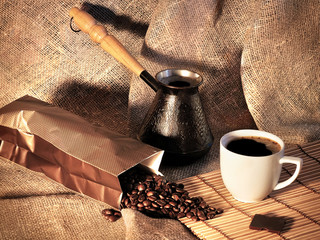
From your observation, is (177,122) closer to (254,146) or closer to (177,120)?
(177,120)

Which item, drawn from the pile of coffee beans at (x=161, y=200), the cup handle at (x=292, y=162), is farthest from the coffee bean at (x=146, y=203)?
the cup handle at (x=292, y=162)

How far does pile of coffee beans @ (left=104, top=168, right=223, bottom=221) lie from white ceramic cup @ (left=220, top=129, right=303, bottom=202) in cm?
6

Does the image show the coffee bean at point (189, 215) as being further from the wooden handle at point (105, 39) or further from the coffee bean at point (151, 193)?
the wooden handle at point (105, 39)

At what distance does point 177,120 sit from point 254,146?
20cm

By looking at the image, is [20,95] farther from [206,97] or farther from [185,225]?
[185,225]

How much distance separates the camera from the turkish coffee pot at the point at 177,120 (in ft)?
3.64

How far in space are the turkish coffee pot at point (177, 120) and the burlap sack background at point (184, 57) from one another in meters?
0.11

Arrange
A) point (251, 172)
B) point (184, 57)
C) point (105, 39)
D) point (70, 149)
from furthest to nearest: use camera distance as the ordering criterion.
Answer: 1. point (184, 57)
2. point (105, 39)
3. point (70, 149)
4. point (251, 172)

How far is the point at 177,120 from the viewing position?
111 cm

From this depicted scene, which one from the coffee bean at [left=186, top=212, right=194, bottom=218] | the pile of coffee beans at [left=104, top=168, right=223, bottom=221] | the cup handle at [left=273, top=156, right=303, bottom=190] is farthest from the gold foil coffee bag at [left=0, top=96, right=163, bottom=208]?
the cup handle at [left=273, top=156, right=303, bottom=190]

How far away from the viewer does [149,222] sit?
37.3 inches

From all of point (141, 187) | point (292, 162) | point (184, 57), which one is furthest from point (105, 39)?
point (292, 162)

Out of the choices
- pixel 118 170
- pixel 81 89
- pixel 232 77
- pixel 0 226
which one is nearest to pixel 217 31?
pixel 232 77

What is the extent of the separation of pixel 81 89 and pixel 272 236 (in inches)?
27.0
